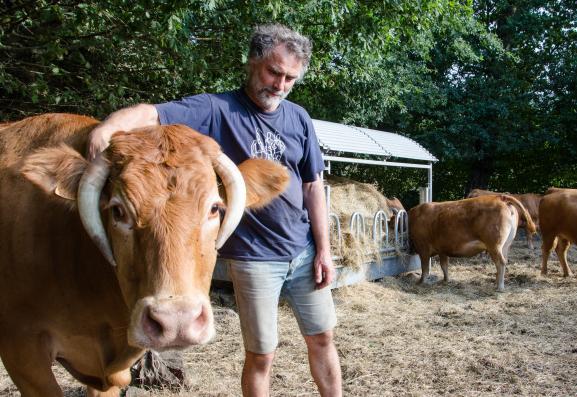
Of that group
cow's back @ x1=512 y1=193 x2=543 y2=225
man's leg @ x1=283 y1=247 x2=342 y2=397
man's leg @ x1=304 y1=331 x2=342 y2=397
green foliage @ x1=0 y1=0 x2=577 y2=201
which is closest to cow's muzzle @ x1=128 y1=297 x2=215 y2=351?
man's leg @ x1=283 y1=247 x2=342 y2=397

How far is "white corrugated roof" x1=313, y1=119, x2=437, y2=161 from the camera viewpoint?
9.09 metres

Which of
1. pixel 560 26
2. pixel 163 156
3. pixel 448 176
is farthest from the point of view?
pixel 448 176

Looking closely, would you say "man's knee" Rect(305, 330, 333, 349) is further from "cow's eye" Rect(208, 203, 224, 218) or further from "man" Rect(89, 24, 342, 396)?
"cow's eye" Rect(208, 203, 224, 218)

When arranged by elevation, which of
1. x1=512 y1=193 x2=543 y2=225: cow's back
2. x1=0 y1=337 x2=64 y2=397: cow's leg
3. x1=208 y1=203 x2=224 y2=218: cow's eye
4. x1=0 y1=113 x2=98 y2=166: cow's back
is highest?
x1=0 y1=113 x2=98 y2=166: cow's back

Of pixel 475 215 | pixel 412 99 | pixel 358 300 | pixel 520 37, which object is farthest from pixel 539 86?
pixel 358 300

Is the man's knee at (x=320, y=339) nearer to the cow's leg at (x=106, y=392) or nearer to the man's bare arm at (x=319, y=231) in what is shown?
the man's bare arm at (x=319, y=231)

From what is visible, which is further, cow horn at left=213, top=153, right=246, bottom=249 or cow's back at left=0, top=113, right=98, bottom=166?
cow's back at left=0, top=113, right=98, bottom=166

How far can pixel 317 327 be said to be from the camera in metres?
2.99

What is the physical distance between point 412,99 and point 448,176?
676cm

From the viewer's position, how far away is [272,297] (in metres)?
2.86

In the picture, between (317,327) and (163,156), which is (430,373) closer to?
(317,327)

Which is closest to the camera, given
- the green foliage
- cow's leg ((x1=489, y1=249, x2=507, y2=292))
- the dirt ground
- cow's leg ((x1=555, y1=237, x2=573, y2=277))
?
the dirt ground

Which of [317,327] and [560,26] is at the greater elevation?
[560,26]

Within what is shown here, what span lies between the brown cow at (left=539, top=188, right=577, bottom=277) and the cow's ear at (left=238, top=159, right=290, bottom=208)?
8.66m
